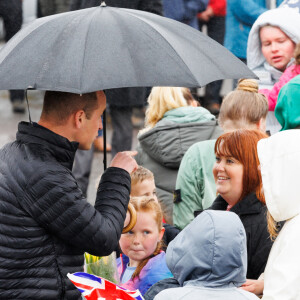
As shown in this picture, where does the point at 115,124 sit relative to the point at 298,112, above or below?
below

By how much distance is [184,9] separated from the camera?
923 cm

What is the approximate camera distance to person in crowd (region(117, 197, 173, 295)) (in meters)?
4.30

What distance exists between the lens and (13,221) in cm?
333

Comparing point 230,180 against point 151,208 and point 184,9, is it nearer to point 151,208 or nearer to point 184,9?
point 151,208

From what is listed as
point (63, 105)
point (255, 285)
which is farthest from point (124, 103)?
point (63, 105)

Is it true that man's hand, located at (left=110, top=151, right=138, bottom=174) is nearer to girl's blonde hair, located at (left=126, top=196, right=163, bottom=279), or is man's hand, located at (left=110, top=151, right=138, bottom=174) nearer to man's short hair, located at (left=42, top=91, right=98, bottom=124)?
man's short hair, located at (left=42, top=91, right=98, bottom=124)

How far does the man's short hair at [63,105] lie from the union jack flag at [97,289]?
0.69m

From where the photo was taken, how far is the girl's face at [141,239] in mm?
4395

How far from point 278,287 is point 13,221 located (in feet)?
3.74

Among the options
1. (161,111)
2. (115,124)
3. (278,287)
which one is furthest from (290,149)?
(115,124)

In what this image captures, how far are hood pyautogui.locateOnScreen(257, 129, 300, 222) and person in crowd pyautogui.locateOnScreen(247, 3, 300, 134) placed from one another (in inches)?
107

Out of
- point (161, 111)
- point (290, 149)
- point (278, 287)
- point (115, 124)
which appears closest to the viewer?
point (278, 287)

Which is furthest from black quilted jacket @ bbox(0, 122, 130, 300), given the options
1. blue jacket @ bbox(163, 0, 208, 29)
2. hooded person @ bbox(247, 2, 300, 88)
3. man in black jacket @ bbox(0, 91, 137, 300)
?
blue jacket @ bbox(163, 0, 208, 29)

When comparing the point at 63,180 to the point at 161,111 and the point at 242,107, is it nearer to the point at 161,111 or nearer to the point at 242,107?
the point at 242,107
